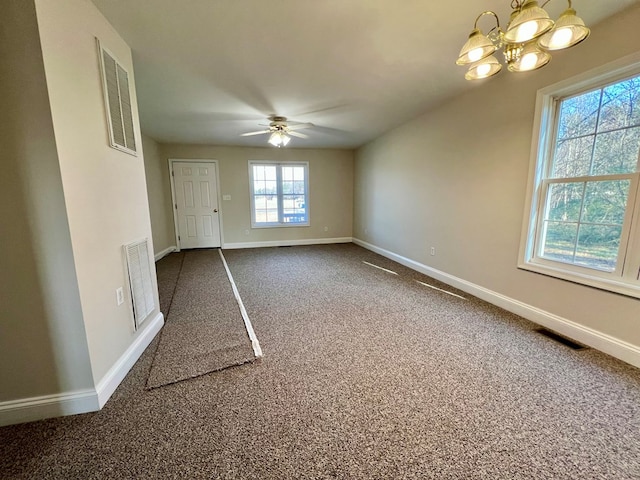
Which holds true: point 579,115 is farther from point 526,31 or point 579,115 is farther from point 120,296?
point 120,296

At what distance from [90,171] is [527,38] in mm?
2411

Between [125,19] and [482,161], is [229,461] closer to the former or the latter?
[125,19]

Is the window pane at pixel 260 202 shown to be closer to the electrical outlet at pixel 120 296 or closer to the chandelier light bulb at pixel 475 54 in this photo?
the electrical outlet at pixel 120 296

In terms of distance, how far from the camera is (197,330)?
93.0 inches

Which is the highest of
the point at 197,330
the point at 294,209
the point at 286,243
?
the point at 294,209

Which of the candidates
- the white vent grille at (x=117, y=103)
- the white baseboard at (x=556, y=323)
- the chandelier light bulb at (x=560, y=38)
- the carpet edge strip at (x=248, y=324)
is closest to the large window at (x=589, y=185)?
the white baseboard at (x=556, y=323)

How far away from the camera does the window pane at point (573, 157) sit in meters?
2.13

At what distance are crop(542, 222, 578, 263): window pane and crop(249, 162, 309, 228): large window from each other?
15.6 ft

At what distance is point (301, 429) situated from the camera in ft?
4.39

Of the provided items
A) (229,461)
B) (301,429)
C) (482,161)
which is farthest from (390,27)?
(229,461)

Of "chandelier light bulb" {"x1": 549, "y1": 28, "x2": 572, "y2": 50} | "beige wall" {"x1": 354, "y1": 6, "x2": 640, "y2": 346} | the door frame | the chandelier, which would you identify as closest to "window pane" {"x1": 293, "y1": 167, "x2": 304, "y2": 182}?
the door frame

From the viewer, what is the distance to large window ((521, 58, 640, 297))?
1872 millimetres

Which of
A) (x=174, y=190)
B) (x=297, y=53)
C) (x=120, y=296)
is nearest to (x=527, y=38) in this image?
(x=297, y=53)

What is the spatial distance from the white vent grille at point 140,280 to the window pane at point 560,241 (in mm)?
3582
